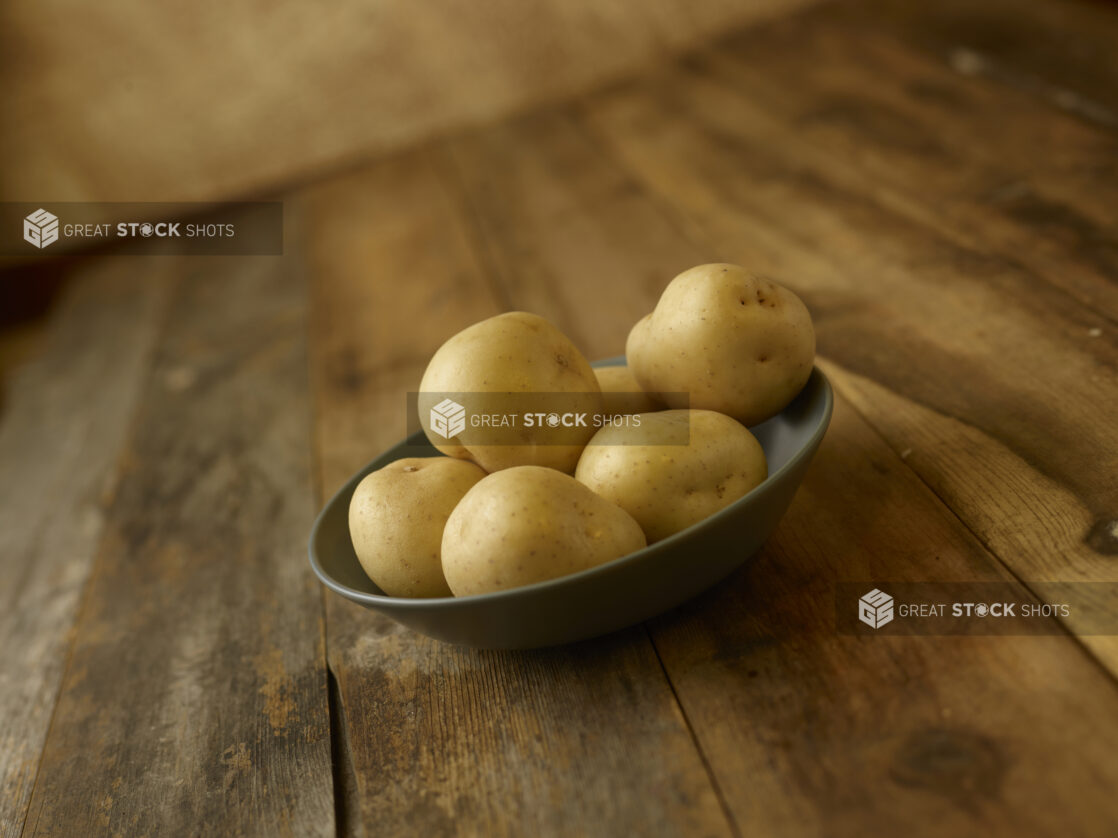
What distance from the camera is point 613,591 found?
570 millimetres

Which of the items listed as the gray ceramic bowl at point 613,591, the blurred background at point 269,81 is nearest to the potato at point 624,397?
the gray ceramic bowl at point 613,591

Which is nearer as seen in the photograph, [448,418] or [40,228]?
[448,418]

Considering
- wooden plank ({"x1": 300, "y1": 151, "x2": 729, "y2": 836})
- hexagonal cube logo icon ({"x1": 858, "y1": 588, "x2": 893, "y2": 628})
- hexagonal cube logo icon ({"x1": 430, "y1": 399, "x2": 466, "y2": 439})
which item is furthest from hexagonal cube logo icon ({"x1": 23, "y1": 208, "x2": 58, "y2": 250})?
hexagonal cube logo icon ({"x1": 858, "y1": 588, "x2": 893, "y2": 628})

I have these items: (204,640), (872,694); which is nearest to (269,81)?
(204,640)

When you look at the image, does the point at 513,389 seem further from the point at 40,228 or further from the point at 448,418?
the point at 40,228

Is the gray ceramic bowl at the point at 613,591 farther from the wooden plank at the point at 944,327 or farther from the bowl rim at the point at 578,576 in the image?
the wooden plank at the point at 944,327

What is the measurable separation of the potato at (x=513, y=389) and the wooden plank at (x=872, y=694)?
0.15m

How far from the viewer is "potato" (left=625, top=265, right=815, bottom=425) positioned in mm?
679

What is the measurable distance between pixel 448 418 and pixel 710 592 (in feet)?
0.75

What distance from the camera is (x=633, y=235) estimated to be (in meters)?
1.43

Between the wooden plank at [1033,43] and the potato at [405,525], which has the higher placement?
the potato at [405,525]

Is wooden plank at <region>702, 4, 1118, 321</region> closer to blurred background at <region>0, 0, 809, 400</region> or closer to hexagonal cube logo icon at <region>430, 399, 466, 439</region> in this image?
blurred background at <region>0, 0, 809, 400</region>

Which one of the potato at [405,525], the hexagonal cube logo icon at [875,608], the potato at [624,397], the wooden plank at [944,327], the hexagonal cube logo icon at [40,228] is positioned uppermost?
the potato at [405,525]

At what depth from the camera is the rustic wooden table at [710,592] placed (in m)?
0.54
